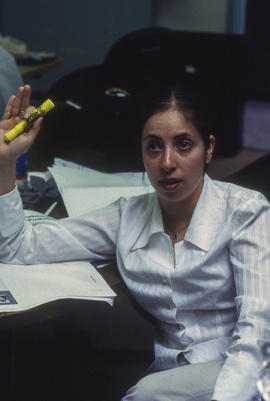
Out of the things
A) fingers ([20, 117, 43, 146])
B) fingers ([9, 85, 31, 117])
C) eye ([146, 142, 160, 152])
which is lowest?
fingers ([20, 117, 43, 146])

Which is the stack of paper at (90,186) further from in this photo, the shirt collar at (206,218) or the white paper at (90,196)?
the shirt collar at (206,218)

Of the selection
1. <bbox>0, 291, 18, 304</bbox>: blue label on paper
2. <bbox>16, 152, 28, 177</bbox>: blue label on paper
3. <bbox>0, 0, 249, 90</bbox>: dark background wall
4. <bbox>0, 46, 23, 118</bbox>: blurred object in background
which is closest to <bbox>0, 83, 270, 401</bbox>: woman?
<bbox>0, 291, 18, 304</bbox>: blue label on paper

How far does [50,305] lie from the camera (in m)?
1.49

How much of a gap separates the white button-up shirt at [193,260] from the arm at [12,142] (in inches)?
1.7

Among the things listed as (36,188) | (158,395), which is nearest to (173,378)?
(158,395)

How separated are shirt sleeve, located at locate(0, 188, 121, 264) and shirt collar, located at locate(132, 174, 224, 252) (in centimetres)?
11

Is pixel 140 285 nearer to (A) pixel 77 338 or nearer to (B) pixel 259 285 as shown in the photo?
(B) pixel 259 285

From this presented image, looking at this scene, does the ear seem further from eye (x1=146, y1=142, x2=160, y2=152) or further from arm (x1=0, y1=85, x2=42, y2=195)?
arm (x1=0, y1=85, x2=42, y2=195)

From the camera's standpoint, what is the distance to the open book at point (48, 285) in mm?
1472

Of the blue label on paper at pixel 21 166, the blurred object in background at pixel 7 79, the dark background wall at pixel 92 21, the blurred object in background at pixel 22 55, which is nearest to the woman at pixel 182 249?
the blue label on paper at pixel 21 166

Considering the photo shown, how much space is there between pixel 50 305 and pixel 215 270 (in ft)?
1.17

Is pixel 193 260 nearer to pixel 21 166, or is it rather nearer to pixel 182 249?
pixel 182 249

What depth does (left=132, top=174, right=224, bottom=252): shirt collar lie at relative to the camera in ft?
4.99

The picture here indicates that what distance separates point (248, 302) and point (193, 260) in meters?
0.18
